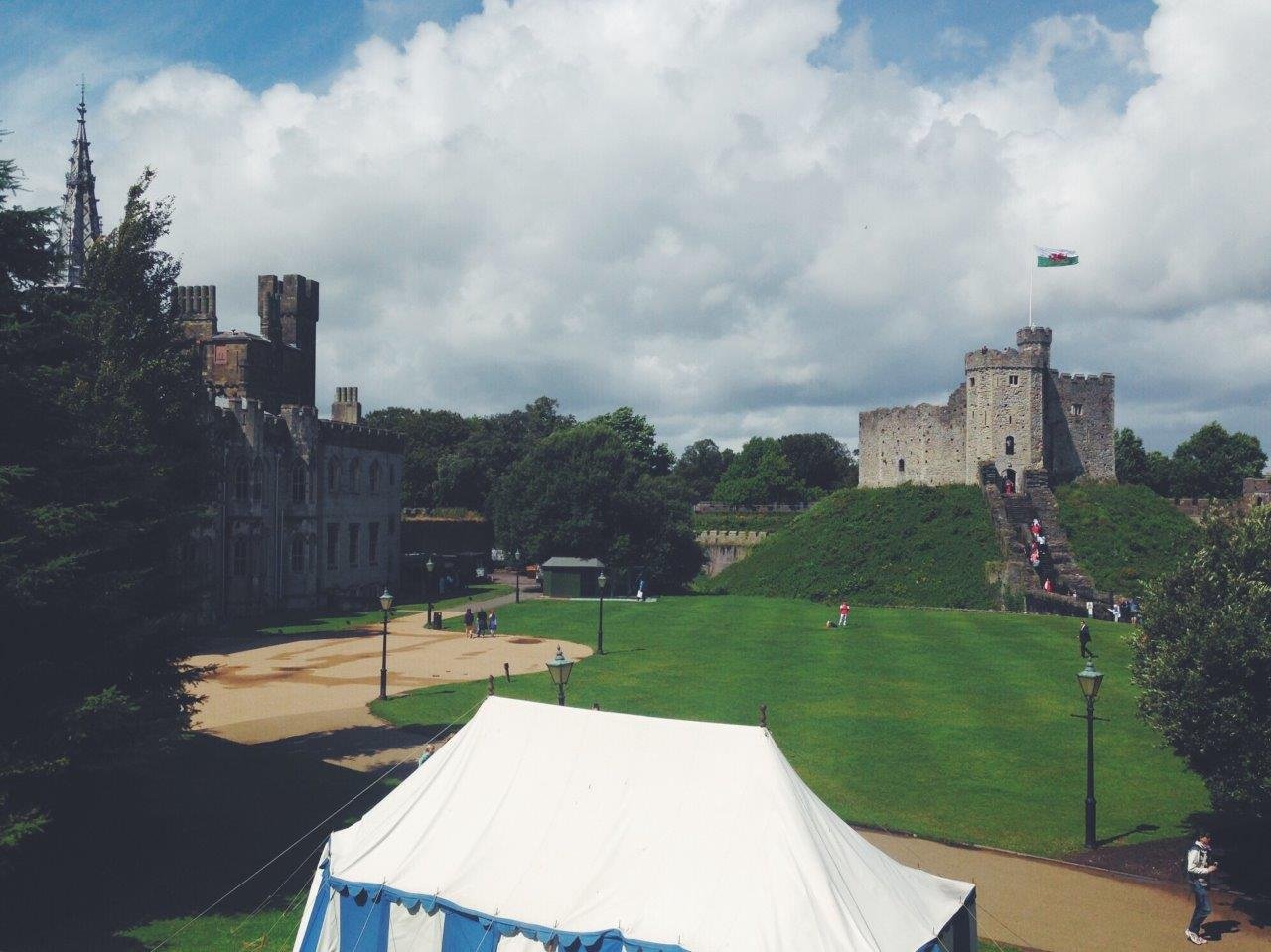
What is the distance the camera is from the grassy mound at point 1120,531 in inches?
1886

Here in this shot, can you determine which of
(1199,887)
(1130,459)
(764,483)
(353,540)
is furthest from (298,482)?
(1130,459)

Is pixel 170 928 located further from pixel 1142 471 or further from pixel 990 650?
pixel 1142 471

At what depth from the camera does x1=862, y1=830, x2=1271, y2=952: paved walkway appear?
41.5ft

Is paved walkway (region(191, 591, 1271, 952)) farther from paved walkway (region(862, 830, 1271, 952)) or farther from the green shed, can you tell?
the green shed

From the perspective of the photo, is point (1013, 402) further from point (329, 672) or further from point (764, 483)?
point (764, 483)

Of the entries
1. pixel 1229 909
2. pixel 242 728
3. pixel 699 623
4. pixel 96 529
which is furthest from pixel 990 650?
pixel 96 529

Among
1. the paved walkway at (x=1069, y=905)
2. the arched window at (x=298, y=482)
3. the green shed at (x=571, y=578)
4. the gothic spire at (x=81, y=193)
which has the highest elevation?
the gothic spire at (x=81, y=193)

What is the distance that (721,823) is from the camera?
33.5 feet

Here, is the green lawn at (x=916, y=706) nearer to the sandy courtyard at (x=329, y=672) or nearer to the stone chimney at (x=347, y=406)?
the sandy courtyard at (x=329, y=672)

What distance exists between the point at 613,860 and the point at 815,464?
372 ft

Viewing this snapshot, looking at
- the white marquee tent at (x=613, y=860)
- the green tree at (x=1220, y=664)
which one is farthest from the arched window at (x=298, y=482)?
the green tree at (x=1220, y=664)

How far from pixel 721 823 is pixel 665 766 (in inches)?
39.5

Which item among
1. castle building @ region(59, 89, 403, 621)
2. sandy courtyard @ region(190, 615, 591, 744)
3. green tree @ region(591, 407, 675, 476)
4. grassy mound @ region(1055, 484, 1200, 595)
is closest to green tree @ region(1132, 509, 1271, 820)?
sandy courtyard @ region(190, 615, 591, 744)

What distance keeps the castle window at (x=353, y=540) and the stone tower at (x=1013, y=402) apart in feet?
119
